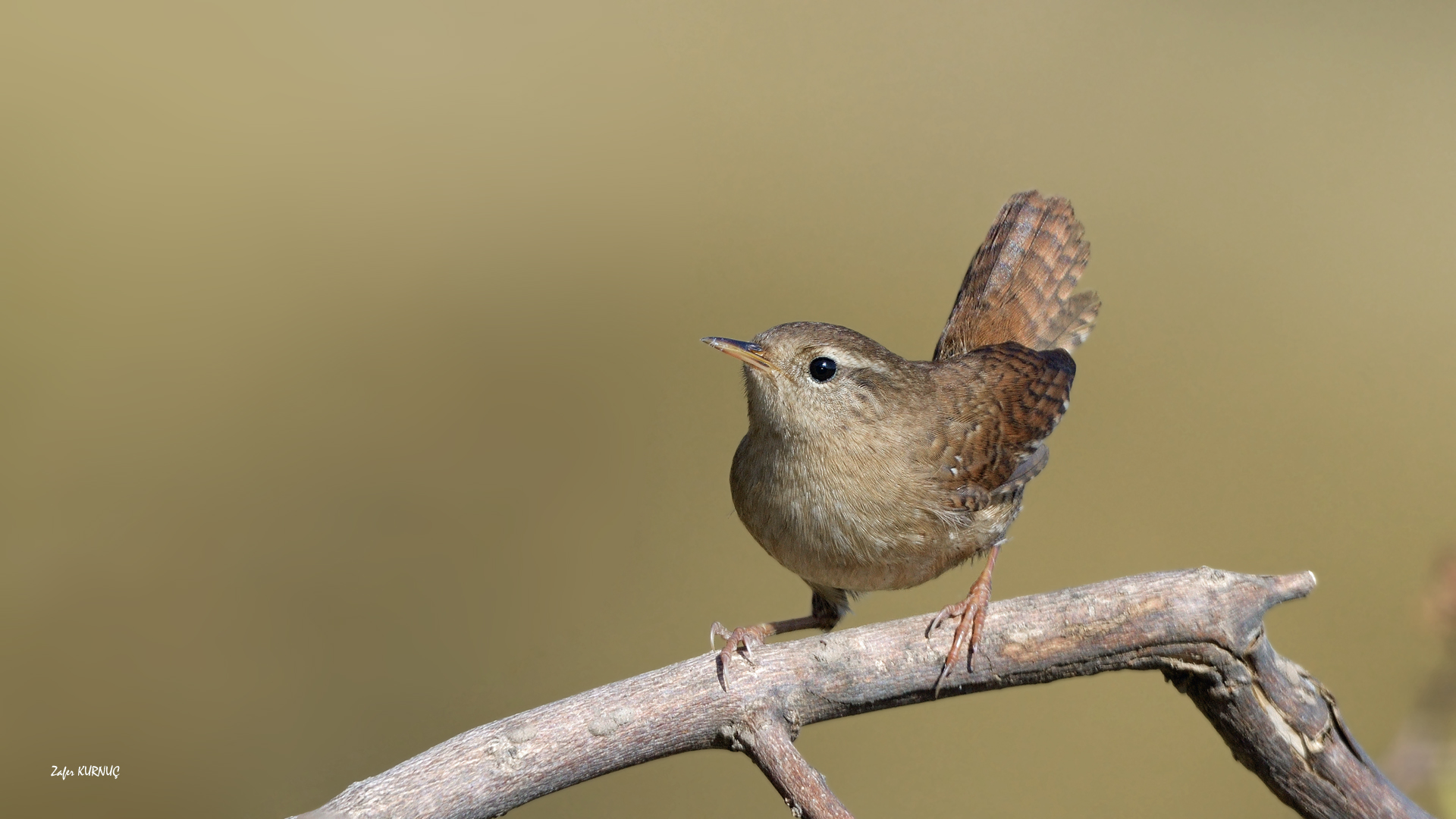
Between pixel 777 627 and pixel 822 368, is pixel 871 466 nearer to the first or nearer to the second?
pixel 822 368

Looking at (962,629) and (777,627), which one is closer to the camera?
(962,629)

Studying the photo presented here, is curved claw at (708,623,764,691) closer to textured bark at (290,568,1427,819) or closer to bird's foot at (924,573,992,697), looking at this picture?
textured bark at (290,568,1427,819)

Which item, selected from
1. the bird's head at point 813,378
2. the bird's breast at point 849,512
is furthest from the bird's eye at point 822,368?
the bird's breast at point 849,512

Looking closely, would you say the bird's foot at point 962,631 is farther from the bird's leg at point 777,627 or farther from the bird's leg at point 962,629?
the bird's leg at point 777,627

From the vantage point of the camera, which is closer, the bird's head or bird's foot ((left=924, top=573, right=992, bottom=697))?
bird's foot ((left=924, top=573, right=992, bottom=697))

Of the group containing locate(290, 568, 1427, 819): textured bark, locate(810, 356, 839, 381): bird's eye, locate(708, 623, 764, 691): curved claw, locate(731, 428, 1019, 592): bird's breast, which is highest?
locate(810, 356, 839, 381): bird's eye

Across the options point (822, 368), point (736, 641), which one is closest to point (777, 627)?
point (736, 641)

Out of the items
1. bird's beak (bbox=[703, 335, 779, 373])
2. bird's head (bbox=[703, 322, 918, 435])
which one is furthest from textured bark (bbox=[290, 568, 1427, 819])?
bird's beak (bbox=[703, 335, 779, 373])
